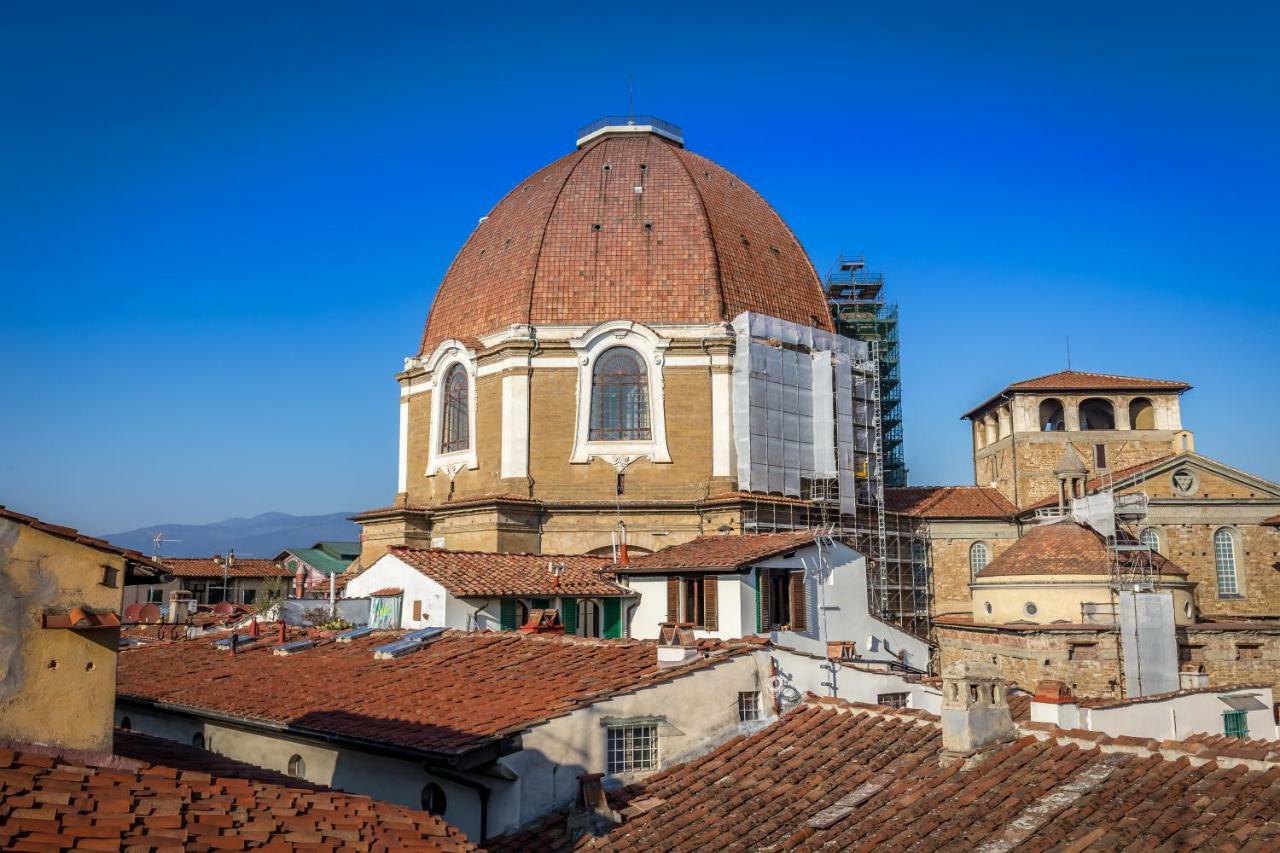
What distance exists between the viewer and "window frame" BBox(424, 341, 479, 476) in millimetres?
33750

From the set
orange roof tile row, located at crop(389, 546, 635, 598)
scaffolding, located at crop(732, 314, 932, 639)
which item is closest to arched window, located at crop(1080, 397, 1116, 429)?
scaffolding, located at crop(732, 314, 932, 639)

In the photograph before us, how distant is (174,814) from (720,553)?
16633 mm

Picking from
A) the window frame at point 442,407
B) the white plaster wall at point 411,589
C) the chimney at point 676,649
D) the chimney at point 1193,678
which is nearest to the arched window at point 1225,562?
the chimney at point 1193,678

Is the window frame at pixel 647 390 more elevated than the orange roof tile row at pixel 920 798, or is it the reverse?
the window frame at pixel 647 390

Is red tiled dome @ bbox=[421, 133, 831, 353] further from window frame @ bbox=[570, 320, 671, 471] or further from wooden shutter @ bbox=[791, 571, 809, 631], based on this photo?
wooden shutter @ bbox=[791, 571, 809, 631]

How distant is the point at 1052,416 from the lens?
44906mm

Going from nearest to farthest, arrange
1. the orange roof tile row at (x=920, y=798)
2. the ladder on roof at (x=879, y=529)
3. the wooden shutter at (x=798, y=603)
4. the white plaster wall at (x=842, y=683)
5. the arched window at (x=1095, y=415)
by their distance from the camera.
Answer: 1. the orange roof tile row at (x=920, y=798)
2. the white plaster wall at (x=842, y=683)
3. the wooden shutter at (x=798, y=603)
4. the ladder on roof at (x=879, y=529)
5. the arched window at (x=1095, y=415)

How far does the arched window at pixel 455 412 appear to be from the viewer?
1347 inches

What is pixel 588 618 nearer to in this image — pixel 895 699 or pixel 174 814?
pixel 895 699

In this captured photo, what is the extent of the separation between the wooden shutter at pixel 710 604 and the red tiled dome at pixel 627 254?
11.8 m

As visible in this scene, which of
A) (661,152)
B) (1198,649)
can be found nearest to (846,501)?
(1198,649)

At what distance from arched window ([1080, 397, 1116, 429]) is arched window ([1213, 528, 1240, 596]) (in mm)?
8269

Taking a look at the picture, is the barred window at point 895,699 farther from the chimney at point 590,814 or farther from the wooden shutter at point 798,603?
the chimney at point 590,814

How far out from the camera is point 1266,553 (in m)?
37.0
